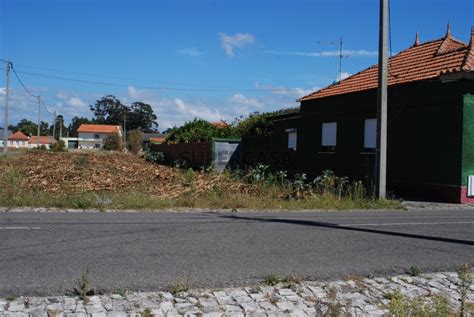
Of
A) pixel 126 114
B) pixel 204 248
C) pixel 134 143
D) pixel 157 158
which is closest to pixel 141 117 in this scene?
pixel 126 114

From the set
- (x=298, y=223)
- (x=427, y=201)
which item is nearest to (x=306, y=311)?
(x=298, y=223)

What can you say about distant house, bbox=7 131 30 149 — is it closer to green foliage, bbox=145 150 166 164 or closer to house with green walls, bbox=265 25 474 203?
green foliage, bbox=145 150 166 164

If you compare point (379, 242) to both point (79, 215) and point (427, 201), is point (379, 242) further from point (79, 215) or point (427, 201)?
point (427, 201)

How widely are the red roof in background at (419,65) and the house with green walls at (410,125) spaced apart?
45 millimetres

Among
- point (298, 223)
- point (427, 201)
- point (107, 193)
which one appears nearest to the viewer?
point (298, 223)

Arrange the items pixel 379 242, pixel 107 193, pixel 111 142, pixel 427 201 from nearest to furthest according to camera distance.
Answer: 1. pixel 379 242
2. pixel 107 193
3. pixel 427 201
4. pixel 111 142

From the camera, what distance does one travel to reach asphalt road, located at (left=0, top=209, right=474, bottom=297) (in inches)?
256

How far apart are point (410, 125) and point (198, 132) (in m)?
23.0

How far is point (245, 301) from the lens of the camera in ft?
18.5

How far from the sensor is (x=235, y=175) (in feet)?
76.1

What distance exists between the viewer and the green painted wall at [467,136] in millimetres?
17797

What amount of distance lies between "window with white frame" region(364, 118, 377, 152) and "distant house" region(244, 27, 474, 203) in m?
0.04

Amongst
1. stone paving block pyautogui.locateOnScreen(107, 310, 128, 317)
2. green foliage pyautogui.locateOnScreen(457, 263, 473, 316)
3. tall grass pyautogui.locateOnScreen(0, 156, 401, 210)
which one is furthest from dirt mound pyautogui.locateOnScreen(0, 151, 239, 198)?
green foliage pyautogui.locateOnScreen(457, 263, 473, 316)

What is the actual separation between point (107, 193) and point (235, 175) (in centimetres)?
718
